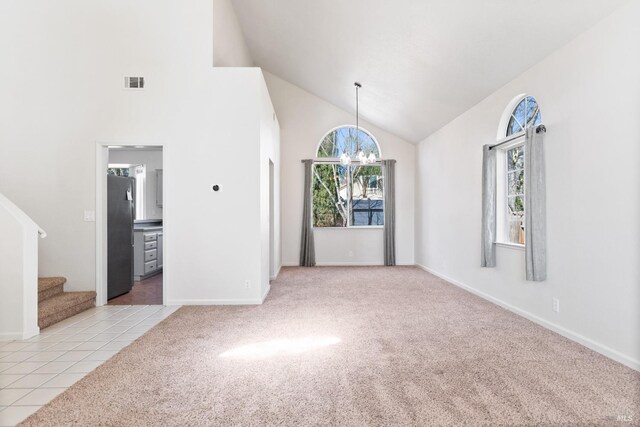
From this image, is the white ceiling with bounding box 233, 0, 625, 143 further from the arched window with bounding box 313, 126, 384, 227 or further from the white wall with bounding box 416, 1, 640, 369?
the arched window with bounding box 313, 126, 384, 227

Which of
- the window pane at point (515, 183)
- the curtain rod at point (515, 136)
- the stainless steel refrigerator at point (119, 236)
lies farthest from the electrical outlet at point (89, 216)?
the window pane at point (515, 183)

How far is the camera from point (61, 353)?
2896mm

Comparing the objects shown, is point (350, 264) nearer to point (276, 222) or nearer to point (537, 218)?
point (276, 222)

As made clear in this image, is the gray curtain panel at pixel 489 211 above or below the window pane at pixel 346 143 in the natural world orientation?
below

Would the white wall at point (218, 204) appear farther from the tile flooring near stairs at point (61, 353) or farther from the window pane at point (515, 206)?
the window pane at point (515, 206)

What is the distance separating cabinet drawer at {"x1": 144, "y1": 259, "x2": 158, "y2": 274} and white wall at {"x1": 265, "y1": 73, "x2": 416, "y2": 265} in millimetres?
2585

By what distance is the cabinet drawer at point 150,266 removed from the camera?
628 cm

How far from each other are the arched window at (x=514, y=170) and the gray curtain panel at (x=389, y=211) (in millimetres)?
3304

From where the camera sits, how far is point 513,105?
4.27m

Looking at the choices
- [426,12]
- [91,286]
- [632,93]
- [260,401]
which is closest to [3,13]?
[91,286]

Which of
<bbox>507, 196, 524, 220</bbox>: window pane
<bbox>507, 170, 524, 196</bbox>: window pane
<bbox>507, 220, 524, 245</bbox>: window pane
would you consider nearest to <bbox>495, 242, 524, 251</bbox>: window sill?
<bbox>507, 220, 524, 245</bbox>: window pane

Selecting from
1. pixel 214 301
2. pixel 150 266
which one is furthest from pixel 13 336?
pixel 150 266

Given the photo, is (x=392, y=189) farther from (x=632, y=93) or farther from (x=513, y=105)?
(x=632, y=93)

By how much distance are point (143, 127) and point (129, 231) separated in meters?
1.71
